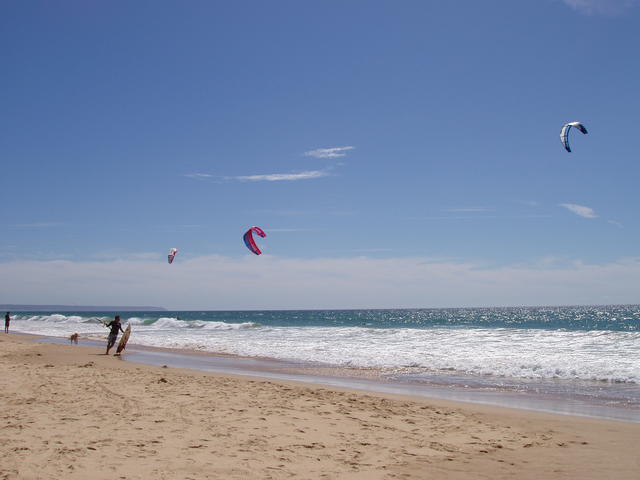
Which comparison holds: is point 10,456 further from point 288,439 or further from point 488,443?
point 488,443

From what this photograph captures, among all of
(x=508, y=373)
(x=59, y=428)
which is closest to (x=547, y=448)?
(x=59, y=428)

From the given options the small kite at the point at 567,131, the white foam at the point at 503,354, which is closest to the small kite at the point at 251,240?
the white foam at the point at 503,354

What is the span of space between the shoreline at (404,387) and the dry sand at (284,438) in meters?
0.78

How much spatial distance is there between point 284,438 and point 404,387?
215 inches

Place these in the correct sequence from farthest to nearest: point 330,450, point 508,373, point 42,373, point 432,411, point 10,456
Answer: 1. point 508,373
2. point 42,373
3. point 432,411
4. point 330,450
5. point 10,456

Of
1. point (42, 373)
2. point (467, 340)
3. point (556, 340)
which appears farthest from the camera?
point (467, 340)

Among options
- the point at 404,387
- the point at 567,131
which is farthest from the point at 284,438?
the point at 567,131

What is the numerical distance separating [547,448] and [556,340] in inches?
631

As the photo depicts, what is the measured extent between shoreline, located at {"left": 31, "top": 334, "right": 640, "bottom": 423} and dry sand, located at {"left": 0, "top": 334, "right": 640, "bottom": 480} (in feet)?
2.57

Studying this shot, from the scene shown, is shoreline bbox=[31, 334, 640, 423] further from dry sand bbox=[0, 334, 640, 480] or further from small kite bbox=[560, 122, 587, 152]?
small kite bbox=[560, 122, 587, 152]

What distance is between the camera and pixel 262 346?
898 inches

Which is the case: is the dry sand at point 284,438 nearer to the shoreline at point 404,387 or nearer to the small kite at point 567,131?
the shoreline at point 404,387

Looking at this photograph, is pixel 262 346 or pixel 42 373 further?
pixel 262 346

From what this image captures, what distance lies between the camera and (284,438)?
5820mm
